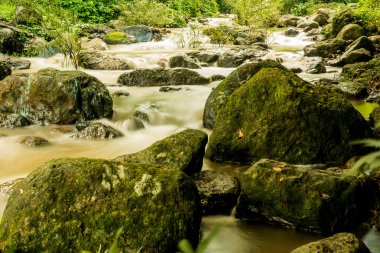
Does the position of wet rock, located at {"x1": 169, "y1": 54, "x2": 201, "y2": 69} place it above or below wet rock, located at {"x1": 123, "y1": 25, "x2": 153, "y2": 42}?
below

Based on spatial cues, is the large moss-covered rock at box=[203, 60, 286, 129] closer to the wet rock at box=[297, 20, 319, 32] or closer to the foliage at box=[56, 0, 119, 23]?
the foliage at box=[56, 0, 119, 23]

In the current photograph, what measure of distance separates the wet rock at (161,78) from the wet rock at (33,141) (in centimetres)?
413

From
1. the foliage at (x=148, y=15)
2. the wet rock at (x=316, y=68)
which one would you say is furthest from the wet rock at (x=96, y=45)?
the wet rock at (x=316, y=68)

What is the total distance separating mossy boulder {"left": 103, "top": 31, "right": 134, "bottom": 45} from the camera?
55.5 feet

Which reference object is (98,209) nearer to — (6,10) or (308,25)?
(6,10)

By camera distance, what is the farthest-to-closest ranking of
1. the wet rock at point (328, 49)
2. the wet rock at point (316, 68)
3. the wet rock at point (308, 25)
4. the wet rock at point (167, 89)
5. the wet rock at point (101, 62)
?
the wet rock at point (308, 25)
the wet rock at point (328, 49)
the wet rock at point (101, 62)
the wet rock at point (316, 68)
the wet rock at point (167, 89)

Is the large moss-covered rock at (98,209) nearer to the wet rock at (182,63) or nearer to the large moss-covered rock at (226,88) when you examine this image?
the large moss-covered rock at (226,88)

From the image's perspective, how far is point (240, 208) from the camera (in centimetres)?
360

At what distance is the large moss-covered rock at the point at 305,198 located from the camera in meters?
3.24

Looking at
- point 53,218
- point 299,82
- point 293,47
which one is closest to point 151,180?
point 53,218

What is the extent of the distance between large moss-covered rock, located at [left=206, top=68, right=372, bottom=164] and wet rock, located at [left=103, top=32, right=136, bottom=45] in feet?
42.3

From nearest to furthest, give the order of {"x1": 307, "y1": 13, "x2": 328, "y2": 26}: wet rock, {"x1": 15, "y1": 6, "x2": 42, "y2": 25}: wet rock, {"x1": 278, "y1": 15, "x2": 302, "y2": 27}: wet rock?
{"x1": 15, "y1": 6, "x2": 42, "y2": 25}: wet rock
{"x1": 307, "y1": 13, "x2": 328, "y2": 26}: wet rock
{"x1": 278, "y1": 15, "x2": 302, "y2": 27}: wet rock

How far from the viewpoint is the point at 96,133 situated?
641 centimetres

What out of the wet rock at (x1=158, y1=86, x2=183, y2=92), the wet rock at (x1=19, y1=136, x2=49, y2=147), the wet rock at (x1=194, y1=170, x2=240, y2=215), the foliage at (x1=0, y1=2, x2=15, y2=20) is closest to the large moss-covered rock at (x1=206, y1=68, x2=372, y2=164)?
the wet rock at (x1=194, y1=170, x2=240, y2=215)
